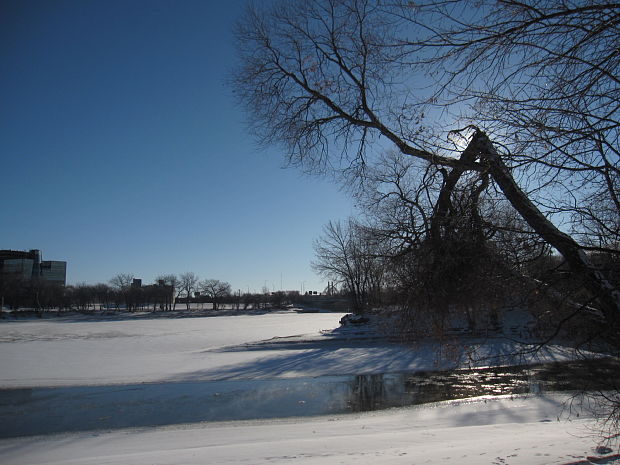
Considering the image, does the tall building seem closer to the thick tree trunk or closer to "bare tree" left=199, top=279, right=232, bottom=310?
"bare tree" left=199, top=279, right=232, bottom=310

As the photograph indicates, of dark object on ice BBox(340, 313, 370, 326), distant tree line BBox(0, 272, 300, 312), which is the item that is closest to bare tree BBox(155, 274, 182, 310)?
distant tree line BBox(0, 272, 300, 312)

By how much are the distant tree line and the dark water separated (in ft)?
271

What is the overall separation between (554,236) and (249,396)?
11216 millimetres

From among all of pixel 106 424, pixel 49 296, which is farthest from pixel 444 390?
pixel 49 296

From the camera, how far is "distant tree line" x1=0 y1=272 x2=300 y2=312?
8694 centimetres

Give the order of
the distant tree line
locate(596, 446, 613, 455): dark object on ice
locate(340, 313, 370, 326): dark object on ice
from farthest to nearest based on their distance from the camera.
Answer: the distant tree line → locate(340, 313, 370, 326): dark object on ice → locate(596, 446, 613, 455): dark object on ice

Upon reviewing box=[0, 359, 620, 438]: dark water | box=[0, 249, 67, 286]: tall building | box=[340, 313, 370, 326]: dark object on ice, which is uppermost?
box=[0, 249, 67, 286]: tall building

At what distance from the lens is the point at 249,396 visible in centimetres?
1315

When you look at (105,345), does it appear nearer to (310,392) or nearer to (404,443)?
(310,392)

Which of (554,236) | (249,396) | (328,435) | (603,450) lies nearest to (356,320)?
(249,396)

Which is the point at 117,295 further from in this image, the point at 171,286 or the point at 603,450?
the point at 603,450

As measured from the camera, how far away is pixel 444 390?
1362cm

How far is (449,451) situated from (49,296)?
4005 inches

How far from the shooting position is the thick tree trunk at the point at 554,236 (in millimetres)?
3918
